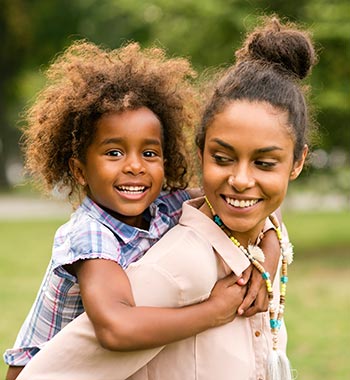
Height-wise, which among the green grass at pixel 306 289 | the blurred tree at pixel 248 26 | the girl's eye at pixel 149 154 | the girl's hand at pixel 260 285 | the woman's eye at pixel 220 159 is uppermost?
the blurred tree at pixel 248 26

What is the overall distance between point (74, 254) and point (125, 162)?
1.38ft

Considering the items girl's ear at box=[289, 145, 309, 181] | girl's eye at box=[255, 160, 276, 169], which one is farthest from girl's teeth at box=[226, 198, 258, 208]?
girl's ear at box=[289, 145, 309, 181]

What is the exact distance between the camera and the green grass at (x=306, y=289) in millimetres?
7367

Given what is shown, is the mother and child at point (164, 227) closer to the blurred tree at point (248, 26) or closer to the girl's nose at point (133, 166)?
the girl's nose at point (133, 166)

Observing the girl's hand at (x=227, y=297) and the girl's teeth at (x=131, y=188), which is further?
the girl's teeth at (x=131, y=188)

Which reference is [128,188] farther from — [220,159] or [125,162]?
[220,159]

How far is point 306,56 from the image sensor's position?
9.13ft

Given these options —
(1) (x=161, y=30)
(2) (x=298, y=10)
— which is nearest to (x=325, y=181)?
(2) (x=298, y=10)

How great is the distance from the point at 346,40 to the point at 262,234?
31.9 ft

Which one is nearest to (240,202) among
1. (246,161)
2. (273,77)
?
(246,161)

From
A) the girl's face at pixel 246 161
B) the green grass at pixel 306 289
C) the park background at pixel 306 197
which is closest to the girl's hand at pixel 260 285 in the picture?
the girl's face at pixel 246 161

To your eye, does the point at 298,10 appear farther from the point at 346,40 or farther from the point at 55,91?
the point at 55,91

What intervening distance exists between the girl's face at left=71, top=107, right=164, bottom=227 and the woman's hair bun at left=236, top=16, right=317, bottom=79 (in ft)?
1.34

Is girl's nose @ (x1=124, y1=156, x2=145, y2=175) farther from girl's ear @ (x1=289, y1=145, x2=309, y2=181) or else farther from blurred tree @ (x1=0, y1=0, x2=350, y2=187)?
blurred tree @ (x1=0, y1=0, x2=350, y2=187)
